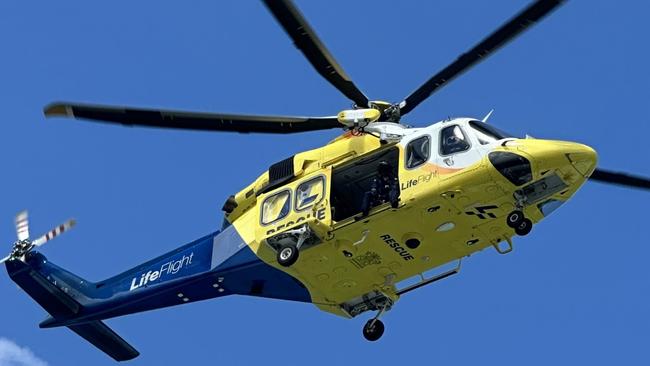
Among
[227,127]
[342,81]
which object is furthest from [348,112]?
[227,127]

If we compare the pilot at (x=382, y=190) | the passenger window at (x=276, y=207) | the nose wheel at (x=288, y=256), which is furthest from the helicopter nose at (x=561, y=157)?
the passenger window at (x=276, y=207)

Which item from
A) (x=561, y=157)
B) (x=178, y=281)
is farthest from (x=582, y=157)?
(x=178, y=281)

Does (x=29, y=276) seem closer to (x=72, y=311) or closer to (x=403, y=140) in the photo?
(x=72, y=311)

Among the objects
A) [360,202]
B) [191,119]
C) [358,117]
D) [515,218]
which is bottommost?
[515,218]

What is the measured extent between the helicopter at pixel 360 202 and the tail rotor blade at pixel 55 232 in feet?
7.22

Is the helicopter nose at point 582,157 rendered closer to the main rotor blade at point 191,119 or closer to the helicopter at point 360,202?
the helicopter at point 360,202

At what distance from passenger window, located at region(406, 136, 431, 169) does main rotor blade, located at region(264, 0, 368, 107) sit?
6.26ft

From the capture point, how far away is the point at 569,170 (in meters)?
21.8

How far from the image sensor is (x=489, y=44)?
2147 centimetres

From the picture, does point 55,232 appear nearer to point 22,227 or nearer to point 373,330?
point 22,227

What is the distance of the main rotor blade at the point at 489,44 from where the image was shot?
20562mm

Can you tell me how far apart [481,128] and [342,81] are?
316cm

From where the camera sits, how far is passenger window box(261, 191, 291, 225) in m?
24.2

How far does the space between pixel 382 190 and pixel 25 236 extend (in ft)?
32.4
